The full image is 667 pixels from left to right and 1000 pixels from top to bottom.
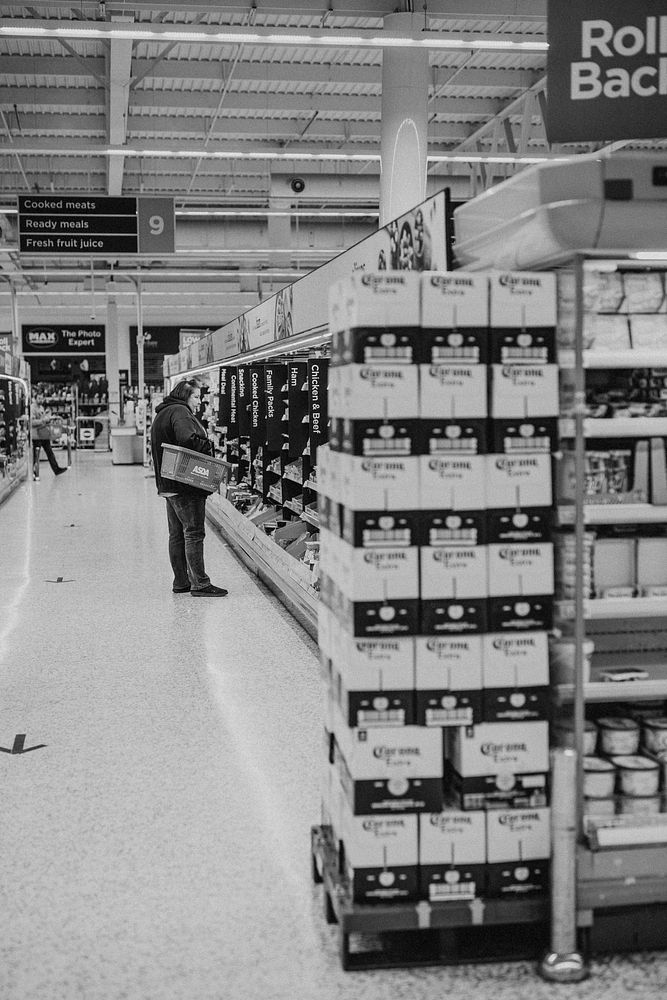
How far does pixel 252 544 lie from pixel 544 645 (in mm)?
6906

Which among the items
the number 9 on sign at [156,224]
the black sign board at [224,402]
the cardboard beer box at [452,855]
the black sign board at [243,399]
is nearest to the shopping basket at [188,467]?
the black sign board at [243,399]

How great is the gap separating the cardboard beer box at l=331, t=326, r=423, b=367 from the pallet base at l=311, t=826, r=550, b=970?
5.01 feet

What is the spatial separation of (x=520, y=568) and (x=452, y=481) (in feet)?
1.06

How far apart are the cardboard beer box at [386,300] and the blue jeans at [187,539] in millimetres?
5397

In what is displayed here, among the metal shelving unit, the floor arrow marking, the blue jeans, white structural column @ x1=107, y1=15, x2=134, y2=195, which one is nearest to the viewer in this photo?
the metal shelving unit

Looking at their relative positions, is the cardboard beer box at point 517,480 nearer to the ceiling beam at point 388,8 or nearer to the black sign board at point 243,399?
the ceiling beam at point 388,8

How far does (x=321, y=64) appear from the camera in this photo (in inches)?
547

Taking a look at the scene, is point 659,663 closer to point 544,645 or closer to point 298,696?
point 544,645

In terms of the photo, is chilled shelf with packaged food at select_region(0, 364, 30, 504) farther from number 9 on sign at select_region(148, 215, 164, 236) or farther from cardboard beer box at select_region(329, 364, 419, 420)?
cardboard beer box at select_region(329, 364, 419, 420)

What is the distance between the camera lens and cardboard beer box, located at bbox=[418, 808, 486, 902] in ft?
10.00

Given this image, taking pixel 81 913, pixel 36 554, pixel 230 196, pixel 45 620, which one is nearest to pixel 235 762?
pixel 81 913

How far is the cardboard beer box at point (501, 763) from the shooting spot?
3076mm

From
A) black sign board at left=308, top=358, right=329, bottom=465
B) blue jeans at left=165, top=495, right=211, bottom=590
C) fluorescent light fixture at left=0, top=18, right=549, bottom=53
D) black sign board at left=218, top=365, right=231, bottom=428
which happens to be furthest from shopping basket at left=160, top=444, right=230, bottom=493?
black sign board at left=218, top=365, right=231, bottom=428

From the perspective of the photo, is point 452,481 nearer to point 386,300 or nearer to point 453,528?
point 453,528
